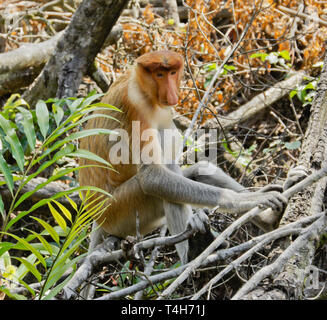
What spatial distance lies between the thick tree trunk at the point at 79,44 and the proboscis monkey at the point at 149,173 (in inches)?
58.9

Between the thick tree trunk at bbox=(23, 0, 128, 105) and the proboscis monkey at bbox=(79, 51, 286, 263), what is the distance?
4.91ft

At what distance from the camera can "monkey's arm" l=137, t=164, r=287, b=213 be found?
358cm

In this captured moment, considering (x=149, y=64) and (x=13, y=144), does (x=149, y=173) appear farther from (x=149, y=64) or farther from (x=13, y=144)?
(x=13, y=144)

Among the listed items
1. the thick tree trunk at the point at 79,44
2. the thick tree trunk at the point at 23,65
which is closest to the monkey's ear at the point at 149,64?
the thick tree trunk at the point at 79,44

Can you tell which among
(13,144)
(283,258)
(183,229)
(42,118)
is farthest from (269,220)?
(13,144)

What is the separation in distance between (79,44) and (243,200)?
297cm

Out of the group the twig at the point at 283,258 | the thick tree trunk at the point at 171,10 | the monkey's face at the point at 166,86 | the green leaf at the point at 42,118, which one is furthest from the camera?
the thick tree trunk at the point at 171,10

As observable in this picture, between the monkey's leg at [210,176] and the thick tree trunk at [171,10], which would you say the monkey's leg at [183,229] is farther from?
the thick tree trunk at [171,10]

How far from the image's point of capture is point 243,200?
3557mm

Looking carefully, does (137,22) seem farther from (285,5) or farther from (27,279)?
(27,279)

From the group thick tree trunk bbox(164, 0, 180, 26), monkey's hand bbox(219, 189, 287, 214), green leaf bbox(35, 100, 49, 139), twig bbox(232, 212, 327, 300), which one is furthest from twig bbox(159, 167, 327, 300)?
thick tree trunk bbox(164, 0, 180, 26)

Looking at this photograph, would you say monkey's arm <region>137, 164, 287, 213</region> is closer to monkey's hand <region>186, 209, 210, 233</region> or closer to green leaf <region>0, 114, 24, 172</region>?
monkey's hand <region>186, 209, 210, 233</region>

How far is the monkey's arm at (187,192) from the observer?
3584mm

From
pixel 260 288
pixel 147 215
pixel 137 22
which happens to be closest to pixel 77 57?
pixel 137 22
